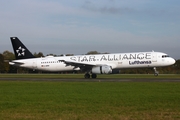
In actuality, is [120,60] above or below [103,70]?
above

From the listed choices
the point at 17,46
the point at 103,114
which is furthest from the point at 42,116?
the point at 17,46

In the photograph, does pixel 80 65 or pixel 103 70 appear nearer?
pixel 103 70

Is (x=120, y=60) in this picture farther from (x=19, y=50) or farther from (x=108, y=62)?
(x=19, y=50)

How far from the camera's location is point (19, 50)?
50469mm

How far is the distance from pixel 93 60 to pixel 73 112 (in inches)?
1325

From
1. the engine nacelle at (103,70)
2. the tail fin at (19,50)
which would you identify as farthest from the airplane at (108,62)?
the tail fin at (19,50)

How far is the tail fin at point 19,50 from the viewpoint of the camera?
5034cm

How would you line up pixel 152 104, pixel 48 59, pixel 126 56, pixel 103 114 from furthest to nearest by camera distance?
pixel 48 59 < pixel 126 56 < pixel 152 104 < pixel 103 114

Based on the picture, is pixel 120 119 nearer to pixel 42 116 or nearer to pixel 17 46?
pixel 42 116

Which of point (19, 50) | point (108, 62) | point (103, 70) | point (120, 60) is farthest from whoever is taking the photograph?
point (19, 50)

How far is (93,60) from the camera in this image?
44812 millimetres

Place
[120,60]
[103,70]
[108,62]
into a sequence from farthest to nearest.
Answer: [108,62]
[120,60]
[103,70]

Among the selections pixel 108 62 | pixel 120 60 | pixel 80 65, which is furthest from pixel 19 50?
pixel 120 60

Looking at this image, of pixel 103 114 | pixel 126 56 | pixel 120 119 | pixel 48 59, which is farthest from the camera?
pixel 48 59
